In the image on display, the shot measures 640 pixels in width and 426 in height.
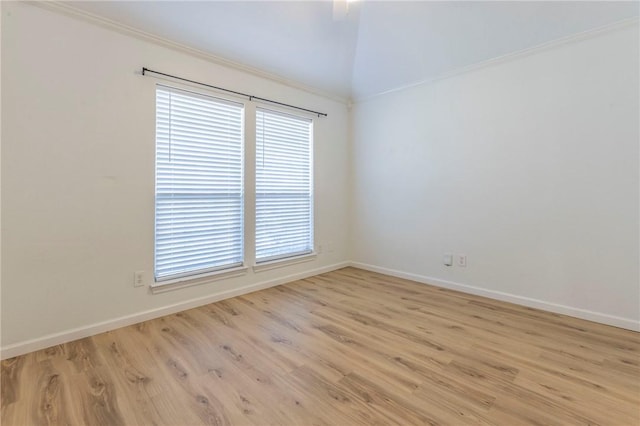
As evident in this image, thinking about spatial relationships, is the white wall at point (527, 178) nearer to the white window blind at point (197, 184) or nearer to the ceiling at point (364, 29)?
the ceiling at point (364, 29)

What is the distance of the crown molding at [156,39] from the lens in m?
2.14

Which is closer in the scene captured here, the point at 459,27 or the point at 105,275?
the point at 105,275

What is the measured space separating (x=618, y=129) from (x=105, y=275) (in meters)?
4.30

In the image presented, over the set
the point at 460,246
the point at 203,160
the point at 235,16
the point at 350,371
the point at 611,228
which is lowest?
the point at 350,371

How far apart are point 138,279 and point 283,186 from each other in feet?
5.86

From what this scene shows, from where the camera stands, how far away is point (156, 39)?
8.43 feet

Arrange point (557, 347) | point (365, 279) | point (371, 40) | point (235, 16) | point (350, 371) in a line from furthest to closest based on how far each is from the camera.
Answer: point (365, 279)
point (371, 40)
point (235, 16)
point (557, 347)
point (350, 371)

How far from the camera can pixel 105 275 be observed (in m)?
2.38

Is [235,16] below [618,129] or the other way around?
the other way around

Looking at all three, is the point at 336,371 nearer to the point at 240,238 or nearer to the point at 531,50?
the point at 240,238

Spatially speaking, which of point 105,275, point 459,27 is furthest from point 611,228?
point 105,275

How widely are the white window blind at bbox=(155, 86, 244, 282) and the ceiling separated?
56cm

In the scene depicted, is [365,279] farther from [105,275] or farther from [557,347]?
[105,275]

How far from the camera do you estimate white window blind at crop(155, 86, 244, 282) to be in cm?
269
